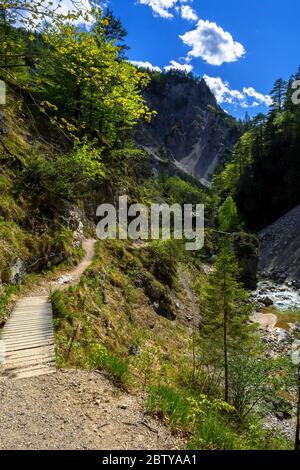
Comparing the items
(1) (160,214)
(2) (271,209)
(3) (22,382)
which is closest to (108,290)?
(3) (22,382)

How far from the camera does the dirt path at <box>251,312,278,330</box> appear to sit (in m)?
30.7

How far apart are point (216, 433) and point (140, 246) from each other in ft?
67.1

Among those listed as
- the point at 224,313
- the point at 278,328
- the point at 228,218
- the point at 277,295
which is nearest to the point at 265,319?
the point at 278,328

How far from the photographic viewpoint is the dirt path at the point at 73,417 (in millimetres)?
5906

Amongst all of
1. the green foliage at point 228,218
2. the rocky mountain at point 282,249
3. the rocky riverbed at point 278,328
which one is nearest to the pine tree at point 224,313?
the rocky riverbed at point 278,328

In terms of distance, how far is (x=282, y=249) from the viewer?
162 ft

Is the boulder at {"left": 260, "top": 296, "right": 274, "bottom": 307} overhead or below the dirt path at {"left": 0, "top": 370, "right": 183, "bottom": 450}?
below

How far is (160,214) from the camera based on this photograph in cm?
3819

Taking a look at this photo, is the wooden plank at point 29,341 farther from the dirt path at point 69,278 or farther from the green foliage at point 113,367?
the dirt path at point 69,278

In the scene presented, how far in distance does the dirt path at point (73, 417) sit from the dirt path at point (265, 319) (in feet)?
84.6

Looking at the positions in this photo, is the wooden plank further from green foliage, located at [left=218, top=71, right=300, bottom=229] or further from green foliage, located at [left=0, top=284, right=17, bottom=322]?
green foliage, located at [left=218, top=71, right=300, bottom=229]

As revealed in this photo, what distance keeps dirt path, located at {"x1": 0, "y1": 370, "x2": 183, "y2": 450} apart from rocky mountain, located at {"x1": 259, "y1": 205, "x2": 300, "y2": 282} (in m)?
40.1

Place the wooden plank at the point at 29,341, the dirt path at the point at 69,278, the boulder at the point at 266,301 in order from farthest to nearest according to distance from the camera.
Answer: the boulder at the point at 266,301
the dirt path at the point at 69,278
the wooden plank at the point at 29,341

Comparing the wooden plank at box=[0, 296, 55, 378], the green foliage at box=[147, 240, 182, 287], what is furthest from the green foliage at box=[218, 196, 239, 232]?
the wooden plank at box=[0, 296, 55, 378]
